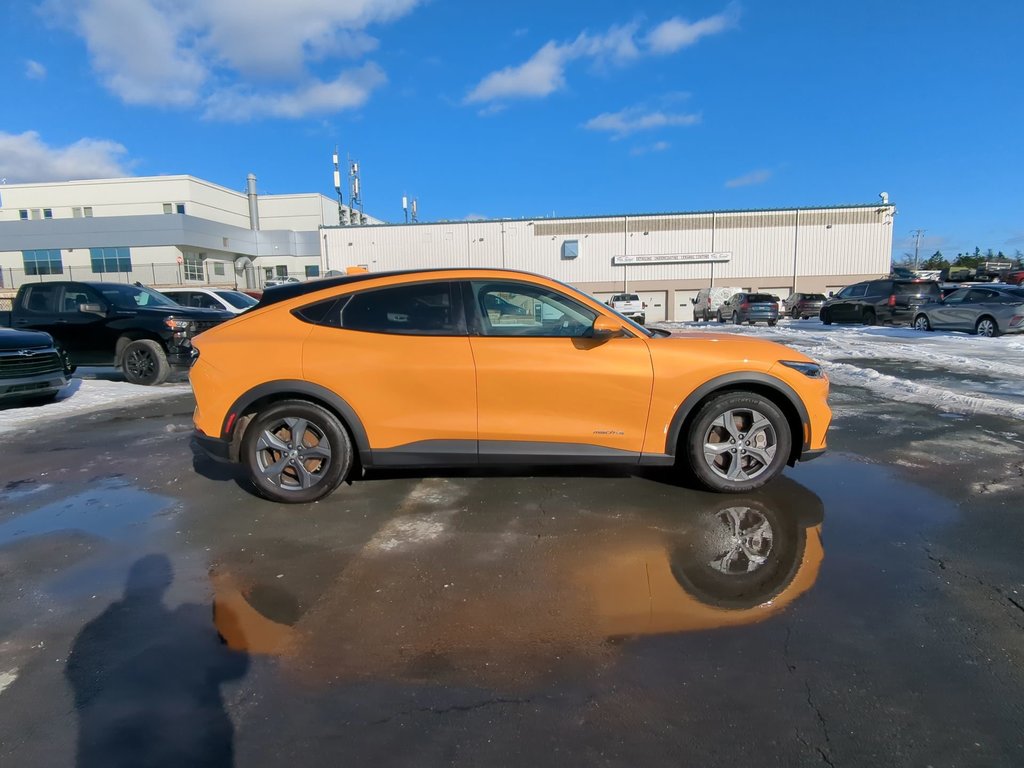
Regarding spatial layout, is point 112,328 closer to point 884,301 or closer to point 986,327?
point 986,327

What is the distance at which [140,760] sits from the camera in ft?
6.87

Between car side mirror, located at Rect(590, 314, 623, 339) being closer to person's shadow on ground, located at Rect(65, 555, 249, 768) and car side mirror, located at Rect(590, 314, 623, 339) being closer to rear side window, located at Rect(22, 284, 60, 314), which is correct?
person's shadow on ground, located at Rect(65, 555, 249, 768)

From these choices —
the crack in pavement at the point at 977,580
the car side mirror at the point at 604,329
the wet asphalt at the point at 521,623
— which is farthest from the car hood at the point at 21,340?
the crack in pavement at the point at 977,580

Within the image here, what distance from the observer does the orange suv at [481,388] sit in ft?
13.9

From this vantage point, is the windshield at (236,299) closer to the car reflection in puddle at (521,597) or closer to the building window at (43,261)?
the car reflection in puddle at (521,597)

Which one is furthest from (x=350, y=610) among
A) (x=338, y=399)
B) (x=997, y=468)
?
(x=997, y=468)

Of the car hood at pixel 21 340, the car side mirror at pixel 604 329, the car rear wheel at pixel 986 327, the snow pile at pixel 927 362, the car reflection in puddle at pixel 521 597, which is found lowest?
the car reflection in puddle at pixel 521 597

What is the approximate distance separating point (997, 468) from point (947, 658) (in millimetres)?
3359

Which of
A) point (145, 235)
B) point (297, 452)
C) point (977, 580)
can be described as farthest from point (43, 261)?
point (977, 580)

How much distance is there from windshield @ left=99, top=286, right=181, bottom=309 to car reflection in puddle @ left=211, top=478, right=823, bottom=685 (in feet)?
30.4

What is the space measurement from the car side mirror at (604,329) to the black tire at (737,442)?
0.87 meters

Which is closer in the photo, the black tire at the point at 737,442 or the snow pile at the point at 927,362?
the black tire at the point at 737,442

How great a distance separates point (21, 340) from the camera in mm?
8023

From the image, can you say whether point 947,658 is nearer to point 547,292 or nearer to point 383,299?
point 547,292
